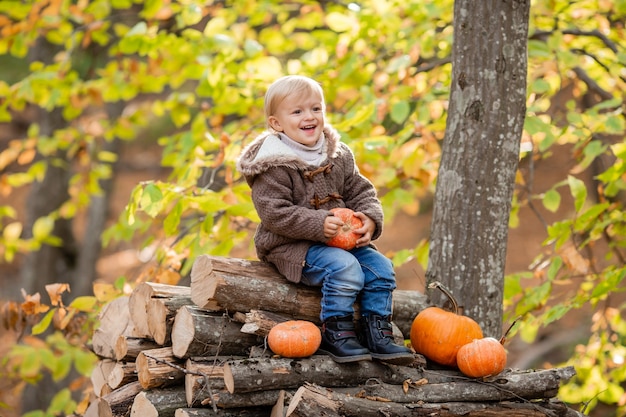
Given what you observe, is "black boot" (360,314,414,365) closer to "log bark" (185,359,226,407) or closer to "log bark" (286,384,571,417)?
"log bark" (286,384,571,417)

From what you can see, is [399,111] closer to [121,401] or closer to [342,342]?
[342,342]

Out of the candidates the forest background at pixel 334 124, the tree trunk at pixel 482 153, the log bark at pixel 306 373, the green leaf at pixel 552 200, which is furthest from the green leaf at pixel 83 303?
the green leaf at pixel 552 200

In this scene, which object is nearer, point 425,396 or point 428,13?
point 425,396

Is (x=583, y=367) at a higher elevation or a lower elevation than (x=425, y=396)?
lower

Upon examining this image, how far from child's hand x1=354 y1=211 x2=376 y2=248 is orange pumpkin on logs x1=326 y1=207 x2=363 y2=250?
0.02 m

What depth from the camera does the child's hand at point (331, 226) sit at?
3291 millimetres

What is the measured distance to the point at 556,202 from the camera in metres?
4.55

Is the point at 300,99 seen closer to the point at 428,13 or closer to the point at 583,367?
the point at 428,13

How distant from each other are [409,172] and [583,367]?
2.41 metres

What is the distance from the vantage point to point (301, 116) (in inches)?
135

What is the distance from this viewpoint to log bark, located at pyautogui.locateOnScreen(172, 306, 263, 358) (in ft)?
10.6

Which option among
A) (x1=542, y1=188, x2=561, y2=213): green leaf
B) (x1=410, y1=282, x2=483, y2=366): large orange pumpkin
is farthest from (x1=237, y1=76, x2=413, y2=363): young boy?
(x1=542, y1=188, x2=561, y2=213): green leaf

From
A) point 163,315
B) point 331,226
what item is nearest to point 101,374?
point 163,315

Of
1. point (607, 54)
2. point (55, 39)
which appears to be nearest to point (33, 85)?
point (55, 39)
